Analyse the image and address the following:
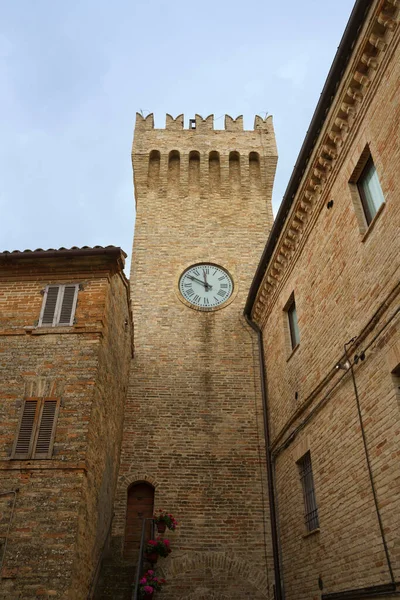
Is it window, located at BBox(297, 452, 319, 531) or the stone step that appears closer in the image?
the stone step

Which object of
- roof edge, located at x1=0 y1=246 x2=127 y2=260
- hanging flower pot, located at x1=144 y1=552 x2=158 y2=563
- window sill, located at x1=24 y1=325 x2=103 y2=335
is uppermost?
roof edge, located at x1=0 y1=246 x2=127 y2=260

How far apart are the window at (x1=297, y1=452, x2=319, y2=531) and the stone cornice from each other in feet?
13.5

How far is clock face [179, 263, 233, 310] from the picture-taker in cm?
1523

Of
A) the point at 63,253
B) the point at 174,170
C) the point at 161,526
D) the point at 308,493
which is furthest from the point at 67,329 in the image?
the point at 174,170

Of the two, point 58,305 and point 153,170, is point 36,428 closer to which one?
point 58,305

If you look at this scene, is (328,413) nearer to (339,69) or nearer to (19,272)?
(339,69)

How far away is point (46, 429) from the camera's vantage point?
8.78 m

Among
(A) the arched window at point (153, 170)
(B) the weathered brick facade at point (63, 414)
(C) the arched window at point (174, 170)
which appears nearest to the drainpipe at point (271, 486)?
(B) the weathered brick facade at point (63, 414)

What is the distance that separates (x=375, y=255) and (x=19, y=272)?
23.0 ft

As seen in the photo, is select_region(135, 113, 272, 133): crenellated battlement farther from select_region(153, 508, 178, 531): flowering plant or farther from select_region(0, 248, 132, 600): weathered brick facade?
select_region(153, 508, 178, 531): flowering plant

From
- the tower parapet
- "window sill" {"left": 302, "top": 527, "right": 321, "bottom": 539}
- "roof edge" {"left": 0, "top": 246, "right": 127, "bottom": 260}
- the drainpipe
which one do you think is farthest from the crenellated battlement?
"window sill" {"left": 302, "top": 527, "right": 321, "bottom": 539}

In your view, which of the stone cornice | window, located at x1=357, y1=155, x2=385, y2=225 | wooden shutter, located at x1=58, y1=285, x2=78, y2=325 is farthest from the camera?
wooden shutter, located at x1=58, y1=285, x2=78, y2=325

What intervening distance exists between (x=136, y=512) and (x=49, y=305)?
17.1 ft

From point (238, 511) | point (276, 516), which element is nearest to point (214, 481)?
point (238, 511)
